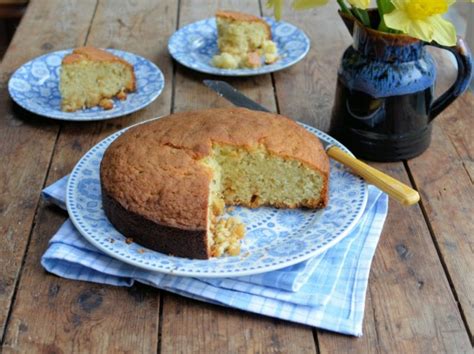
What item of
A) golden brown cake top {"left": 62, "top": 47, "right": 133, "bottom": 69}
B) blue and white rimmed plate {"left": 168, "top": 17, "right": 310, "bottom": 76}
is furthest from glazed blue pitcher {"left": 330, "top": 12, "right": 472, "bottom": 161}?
golden brown cake top {"left": 62, "top": 47, "right": 133, "bottom": 69}

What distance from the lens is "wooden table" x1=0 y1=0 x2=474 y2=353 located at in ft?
3.74

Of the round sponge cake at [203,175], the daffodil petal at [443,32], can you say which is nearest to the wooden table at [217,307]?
the round sponge cake at [203,175]

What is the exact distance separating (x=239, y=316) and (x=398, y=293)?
301mm

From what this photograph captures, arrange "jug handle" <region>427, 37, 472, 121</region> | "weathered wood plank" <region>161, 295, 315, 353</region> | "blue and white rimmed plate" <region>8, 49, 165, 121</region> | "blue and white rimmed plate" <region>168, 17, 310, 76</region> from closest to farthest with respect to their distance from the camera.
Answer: "weathered wood plank" <region>161, 295, 315, 353</region>, "jug handle" <region>427, 37, 472, 121</region>, "blue and white rimmed plate" <region>8, 49, 165, 121</region>, "blue and white rimmed plate" <region>168, 17, 310, 76</region>

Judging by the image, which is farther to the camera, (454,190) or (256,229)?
(454,190)

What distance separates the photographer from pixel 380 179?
55.8 inches

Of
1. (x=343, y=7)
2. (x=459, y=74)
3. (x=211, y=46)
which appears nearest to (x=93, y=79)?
(x=211, y=46)

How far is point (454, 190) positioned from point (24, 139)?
1.08 metres

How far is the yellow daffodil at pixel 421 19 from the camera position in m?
1.35

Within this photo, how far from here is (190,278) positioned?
4.05 ft

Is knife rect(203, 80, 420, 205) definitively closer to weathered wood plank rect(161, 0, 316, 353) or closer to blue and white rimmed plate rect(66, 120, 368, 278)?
blue and white rimmed plate rect(66, 120, 368, 278)

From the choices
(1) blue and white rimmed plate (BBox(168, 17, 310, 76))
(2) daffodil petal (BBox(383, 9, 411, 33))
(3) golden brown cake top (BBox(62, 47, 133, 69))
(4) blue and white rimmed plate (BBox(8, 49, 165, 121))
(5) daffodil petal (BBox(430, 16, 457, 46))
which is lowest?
(1) blue and white rimmed plate (BBox(168, 17, 310, 76))

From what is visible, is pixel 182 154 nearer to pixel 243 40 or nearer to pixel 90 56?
pixel 90 56

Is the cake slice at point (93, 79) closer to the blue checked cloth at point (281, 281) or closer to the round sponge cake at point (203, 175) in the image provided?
the round sponge cake at point (203, 175)
